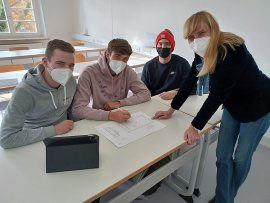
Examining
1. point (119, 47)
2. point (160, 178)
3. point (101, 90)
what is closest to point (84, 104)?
point (101, 90)

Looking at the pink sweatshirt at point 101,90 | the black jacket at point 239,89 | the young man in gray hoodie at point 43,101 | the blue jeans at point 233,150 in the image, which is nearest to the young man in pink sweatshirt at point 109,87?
the pink sweatshirt at point 101,90

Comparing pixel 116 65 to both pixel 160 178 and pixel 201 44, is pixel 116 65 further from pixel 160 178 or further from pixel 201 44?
pixel 160 178

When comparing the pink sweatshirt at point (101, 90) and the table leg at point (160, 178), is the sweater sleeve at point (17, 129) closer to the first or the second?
the pink sweatshirt at point (101, 90)

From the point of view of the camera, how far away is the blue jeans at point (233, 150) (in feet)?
3.65

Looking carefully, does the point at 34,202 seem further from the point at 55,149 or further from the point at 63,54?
the point at 63,54

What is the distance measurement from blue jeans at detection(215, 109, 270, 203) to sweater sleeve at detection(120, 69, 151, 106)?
0.63 metres

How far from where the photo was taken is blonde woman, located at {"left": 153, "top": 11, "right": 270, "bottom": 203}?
92 centimetres

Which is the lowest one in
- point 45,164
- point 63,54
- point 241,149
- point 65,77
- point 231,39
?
point 241,149

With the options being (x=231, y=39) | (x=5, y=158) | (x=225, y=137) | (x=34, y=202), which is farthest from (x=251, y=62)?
(x=5, y=158)

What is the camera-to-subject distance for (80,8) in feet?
17.5

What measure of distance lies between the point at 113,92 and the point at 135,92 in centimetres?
21

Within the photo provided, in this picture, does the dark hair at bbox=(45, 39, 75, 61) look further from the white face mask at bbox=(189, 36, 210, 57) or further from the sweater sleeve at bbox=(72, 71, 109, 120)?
the white face mask at bbox=(189, 36, 210, 57)

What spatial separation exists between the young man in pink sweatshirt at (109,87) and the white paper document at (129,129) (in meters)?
0.06

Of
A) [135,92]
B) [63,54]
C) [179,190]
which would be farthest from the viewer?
[135,92]
